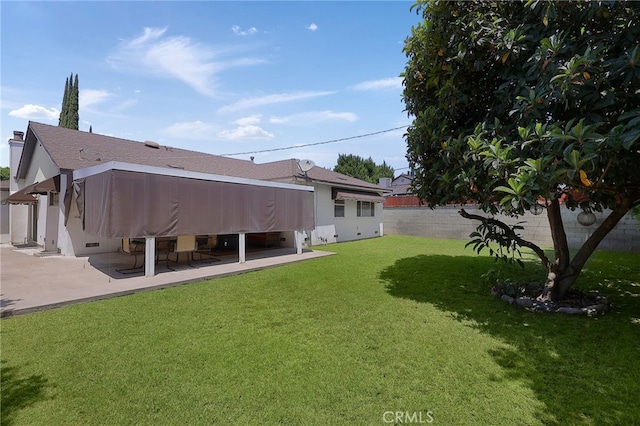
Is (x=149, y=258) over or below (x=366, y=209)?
below

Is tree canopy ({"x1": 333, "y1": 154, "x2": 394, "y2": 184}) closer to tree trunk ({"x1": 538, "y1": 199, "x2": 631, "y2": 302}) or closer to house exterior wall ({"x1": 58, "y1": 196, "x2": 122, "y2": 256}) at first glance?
house exterior wall ({"x1": 58, "y1": 196, "x2": 122, "y2": 256})

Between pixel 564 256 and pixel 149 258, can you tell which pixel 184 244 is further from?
pixel 564 256

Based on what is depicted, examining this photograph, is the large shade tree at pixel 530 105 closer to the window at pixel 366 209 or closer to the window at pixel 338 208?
the window at pixel 338 208

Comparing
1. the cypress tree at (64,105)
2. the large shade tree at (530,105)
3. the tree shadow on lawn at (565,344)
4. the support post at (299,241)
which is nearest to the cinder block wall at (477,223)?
the tree shadow on lawn at (565,344)

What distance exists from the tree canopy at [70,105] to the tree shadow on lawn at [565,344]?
33.2 meters

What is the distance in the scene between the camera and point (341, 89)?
1292 cm

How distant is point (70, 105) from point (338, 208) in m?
28.5

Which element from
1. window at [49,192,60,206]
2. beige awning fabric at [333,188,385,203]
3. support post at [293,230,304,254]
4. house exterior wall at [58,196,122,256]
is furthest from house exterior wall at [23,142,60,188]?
beige awning fabric at [333,188,385,203]

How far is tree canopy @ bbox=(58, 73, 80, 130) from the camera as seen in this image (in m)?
26.9

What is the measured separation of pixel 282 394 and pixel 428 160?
4.88 metres

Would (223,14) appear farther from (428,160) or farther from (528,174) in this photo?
(528,174)

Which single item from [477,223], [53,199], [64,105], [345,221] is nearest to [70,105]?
[64,105]

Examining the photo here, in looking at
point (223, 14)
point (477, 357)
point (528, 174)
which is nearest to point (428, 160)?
point (528, 174)

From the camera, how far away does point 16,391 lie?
2.83 m
